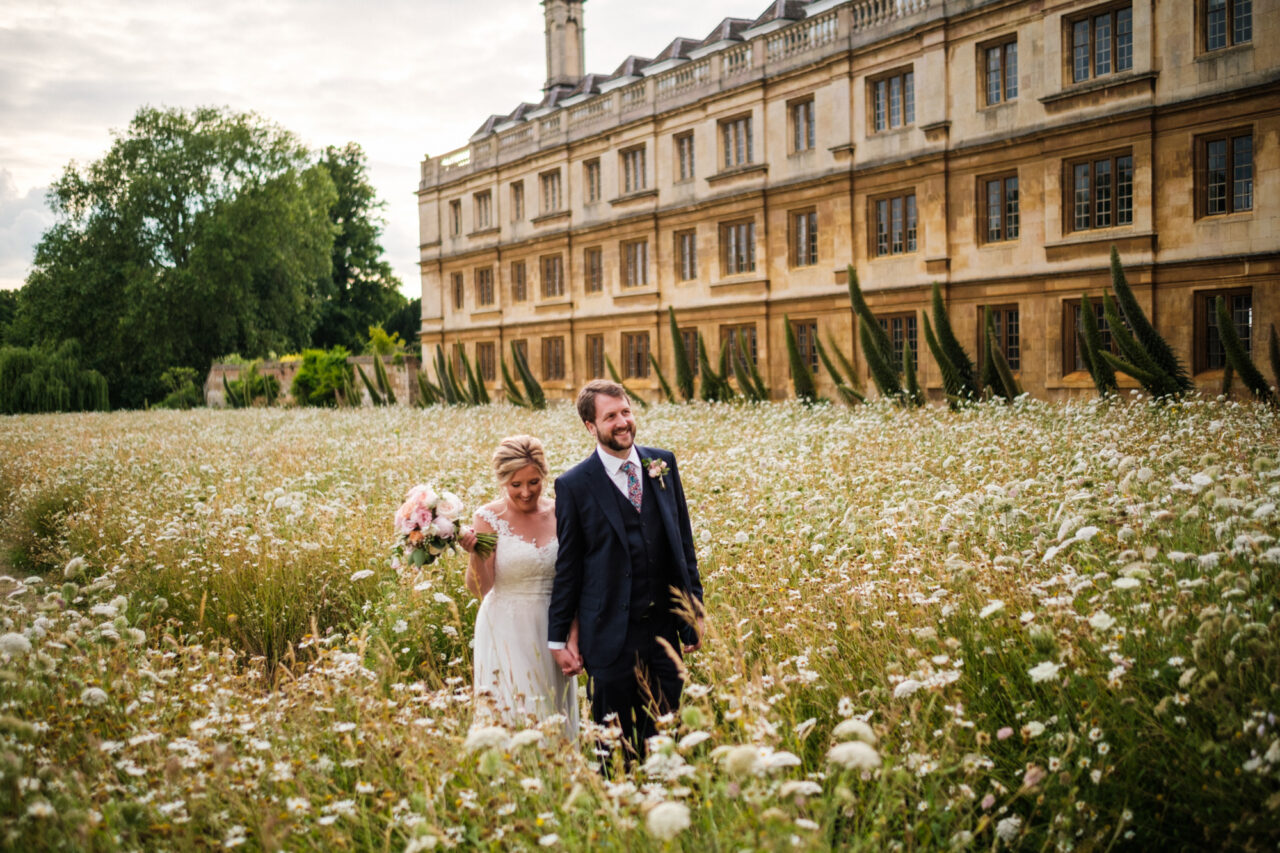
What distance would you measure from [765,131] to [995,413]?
53.7 feet

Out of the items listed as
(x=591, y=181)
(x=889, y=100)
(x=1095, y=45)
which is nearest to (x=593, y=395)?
(x=1095, y=45)

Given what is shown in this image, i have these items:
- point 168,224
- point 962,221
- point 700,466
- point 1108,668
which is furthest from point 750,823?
point 168,224

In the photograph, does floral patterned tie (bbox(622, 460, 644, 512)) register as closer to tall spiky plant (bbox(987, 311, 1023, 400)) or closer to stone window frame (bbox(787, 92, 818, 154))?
tall spiky plant (bbox(987, 311, 1023, 400))

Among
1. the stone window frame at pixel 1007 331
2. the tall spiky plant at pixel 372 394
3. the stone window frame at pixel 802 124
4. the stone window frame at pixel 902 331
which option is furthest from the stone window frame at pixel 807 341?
the tall spiky plant at pixel 372 394

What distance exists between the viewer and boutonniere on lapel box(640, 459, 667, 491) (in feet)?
13.9

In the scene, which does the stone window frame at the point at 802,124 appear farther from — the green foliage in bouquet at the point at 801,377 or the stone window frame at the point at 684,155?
the green foliage in bouquet at the point at 801,377

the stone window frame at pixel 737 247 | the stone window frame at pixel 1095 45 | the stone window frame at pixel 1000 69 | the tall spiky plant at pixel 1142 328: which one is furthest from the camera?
the stone window frame at pixel 737 247

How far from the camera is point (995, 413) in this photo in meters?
13.8

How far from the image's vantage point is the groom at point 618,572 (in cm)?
416

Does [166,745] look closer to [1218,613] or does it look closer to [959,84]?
[1218,613]

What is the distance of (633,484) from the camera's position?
4.32 m

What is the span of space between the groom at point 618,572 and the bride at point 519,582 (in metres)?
0.34

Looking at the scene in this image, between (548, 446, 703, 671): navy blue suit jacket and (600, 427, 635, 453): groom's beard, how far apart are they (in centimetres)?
7

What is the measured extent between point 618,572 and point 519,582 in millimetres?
685
